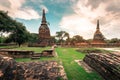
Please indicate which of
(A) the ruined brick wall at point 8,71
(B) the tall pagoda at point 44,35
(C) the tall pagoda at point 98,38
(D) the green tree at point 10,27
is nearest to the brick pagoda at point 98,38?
(C) the tall pagoda at point 98,38

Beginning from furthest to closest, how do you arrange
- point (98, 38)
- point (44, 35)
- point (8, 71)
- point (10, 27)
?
point (98, 38) → point (44, 35) → point (10, 27) → point (8, 71)

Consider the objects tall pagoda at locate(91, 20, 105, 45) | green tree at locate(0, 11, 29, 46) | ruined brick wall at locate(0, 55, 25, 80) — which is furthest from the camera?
tall pagoda at locate(91, 20, 105, 45)

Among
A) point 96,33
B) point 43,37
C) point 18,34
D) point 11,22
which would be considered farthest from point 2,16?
point 96,33

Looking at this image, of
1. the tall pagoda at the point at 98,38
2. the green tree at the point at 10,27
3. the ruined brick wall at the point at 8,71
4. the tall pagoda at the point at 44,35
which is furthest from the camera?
the tall pagoda at the point at 98,38

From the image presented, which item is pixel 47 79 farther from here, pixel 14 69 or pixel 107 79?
pixel 107 79

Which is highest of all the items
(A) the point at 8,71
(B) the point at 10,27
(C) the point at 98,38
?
(B) the point at 10,27

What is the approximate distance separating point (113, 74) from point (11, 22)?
2749 cm

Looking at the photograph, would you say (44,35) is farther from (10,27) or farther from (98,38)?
(98,38)

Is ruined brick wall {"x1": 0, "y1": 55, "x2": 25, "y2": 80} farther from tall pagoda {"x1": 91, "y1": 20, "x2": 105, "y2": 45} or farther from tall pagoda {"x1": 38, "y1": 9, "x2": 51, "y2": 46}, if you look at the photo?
tall pagoda {"x1": 91, "y1": 20, "x2": 105, "y2": 45}

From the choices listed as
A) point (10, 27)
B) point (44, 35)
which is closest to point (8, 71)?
point (10, 27)

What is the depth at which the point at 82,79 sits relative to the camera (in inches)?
194

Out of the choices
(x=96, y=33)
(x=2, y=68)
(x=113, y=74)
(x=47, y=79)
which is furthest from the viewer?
(x=96, y=33)

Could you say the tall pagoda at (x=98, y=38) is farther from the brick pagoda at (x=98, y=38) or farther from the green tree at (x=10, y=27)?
the green tree at (x=10, y=27)

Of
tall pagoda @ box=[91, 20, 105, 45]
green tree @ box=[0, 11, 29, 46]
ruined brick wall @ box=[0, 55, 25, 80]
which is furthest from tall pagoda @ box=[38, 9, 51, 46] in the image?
ruined brick wall @ box=[0, 55, 25, 80]
